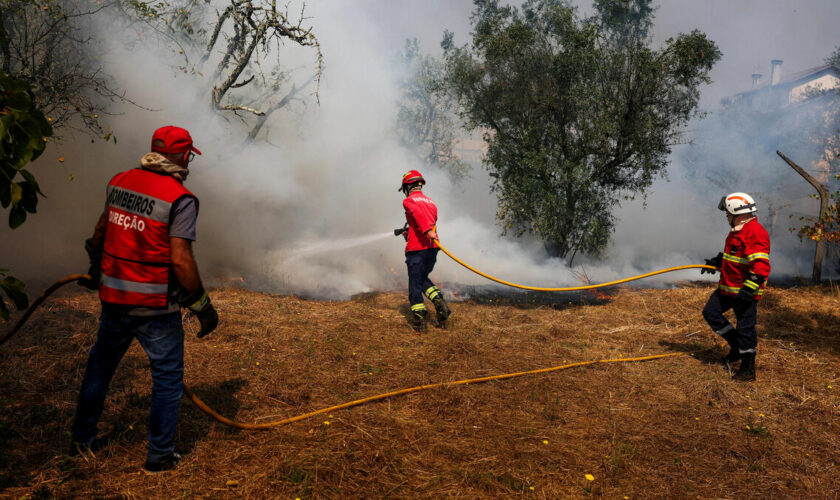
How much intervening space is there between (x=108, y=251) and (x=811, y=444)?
5387 millimetres

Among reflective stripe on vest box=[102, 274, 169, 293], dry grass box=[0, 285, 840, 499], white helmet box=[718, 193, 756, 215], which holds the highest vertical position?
white helmet box=[718, 193, 756, 215]

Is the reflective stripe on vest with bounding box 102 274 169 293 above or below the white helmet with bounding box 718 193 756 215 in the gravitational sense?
below

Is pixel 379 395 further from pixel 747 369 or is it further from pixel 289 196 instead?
pixel 289 196

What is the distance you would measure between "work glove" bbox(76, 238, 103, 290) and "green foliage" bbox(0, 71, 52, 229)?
0.91 metres

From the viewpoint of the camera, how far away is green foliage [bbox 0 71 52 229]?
7.00 ft

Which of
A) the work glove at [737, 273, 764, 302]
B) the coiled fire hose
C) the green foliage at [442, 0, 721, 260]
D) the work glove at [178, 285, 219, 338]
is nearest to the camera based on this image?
the work glove at [178, 285, 219, 338]

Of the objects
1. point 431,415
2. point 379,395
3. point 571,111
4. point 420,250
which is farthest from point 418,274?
point 571,111

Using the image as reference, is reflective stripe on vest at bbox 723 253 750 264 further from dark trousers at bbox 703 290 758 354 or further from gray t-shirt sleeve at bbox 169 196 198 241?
gray t-shirt sleeve at bbox 169 196 198 241

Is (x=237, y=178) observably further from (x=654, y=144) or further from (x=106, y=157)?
(x=654, y=144)

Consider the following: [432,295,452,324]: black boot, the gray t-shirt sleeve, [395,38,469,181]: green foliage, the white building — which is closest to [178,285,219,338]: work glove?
the gray t-shirt sleeve

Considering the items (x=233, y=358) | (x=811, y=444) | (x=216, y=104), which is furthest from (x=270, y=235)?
(x=811, y=444)

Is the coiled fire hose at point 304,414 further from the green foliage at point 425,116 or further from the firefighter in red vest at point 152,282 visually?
the green foliage at point 425,116

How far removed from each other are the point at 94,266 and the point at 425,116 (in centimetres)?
2054

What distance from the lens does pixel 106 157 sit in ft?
38.8
